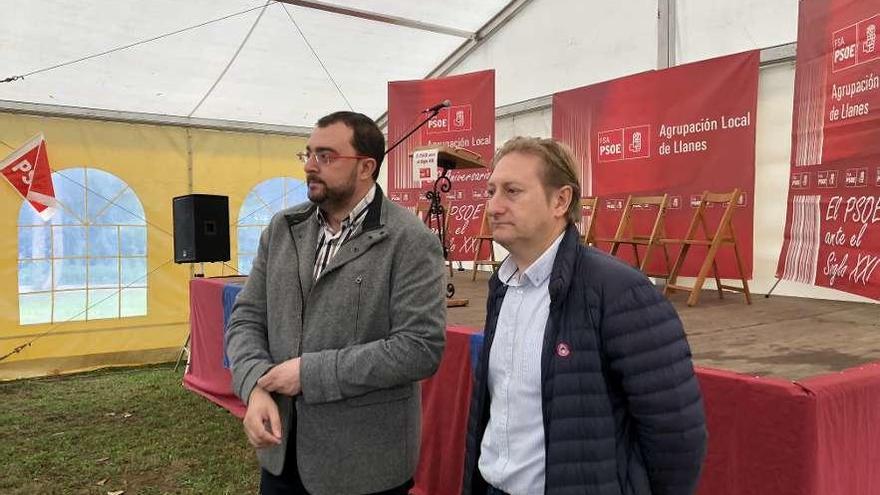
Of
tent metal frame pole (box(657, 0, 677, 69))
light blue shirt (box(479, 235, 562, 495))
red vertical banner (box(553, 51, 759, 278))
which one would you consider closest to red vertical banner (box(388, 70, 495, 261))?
red vertical banner (box(553, 51, 759, 278))

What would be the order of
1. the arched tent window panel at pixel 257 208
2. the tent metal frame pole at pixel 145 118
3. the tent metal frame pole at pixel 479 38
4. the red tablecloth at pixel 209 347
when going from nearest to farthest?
1. the red tablecloth at pixel 209 347
2. the tent metal frame pole at pixel 145 118
3. the tent metal frame pole at pixel 479 38
4. the arched tent window panel at pixel 257 208

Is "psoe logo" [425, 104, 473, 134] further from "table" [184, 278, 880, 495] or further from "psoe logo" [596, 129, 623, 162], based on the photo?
"table" [184, 278, 880, 495]

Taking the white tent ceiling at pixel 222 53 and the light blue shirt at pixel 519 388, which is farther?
the white tent ceiling at pixel 222 53

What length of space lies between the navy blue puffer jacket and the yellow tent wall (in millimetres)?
5561

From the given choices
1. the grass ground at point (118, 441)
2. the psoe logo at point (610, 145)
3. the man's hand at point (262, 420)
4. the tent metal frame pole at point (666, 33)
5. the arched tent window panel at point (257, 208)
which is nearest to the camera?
the man's hand at point (262, 420)

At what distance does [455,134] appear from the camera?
5.58m

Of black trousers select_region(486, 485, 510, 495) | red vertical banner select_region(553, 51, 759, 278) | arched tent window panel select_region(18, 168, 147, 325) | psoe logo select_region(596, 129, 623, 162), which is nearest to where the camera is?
black trousers select_region(486, 485, 510, 495)

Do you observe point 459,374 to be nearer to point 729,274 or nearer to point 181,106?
point 729,274

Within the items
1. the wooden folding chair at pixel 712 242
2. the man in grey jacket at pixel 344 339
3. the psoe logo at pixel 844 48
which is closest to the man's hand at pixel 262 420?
the man in grey jacket at pixel 344 339

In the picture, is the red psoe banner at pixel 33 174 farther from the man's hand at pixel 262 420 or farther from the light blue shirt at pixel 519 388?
the light blue shirt at pixel 519 388

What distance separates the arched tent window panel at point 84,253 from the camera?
519 cm

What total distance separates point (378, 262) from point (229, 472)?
7.53 ft

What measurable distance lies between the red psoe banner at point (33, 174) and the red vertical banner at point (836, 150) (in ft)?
18.7

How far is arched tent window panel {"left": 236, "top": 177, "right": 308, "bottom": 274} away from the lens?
20.6 ft
